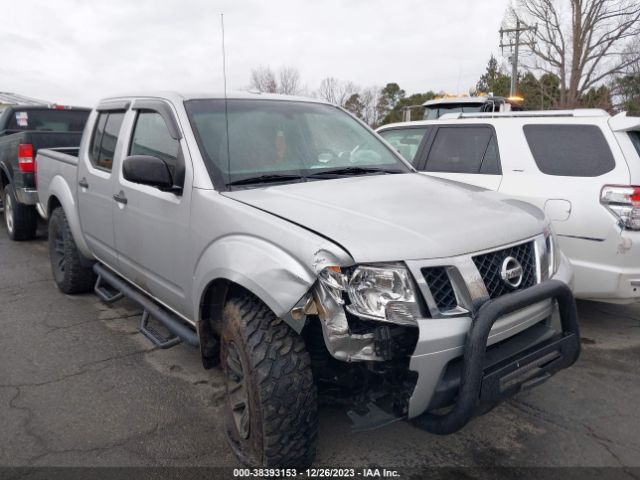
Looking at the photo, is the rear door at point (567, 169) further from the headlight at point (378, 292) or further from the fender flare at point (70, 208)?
the fender flare at point (70, 208)

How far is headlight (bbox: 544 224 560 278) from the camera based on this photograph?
9.03 feet

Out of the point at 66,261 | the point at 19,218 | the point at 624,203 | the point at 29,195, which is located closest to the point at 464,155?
the point at 624,203

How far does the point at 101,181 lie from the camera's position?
13.3ft

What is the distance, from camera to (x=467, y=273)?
2262 mm

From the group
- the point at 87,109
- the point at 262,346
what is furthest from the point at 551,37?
the point at 262,346

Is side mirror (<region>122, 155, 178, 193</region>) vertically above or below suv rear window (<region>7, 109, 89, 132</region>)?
below

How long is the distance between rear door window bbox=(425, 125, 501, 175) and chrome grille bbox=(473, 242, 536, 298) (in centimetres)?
256

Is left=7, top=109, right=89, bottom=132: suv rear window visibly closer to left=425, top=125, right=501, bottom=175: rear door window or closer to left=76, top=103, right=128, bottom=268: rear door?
left=76, top=103, right=128, bottom=268: rear door

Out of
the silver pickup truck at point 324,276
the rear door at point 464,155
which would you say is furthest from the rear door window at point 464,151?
the silver pickup truck at point 324,276

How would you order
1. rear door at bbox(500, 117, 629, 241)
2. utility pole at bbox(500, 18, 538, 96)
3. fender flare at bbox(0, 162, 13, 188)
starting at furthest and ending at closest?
1. utility pole at bbox(500, 18, 538, 96)
2. fender flare at bbox(0, 162, 13, 188)
3. rear door at bbox(500, 117, 629, 241)

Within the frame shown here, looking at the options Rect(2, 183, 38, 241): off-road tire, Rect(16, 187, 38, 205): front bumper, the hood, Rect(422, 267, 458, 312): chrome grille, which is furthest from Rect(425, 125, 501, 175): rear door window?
Rect(2, 183, 38, 241): off-road tire

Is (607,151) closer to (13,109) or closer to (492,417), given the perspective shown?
(492,417)

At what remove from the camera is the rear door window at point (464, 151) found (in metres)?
5.11

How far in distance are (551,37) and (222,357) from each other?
27.2 metres
